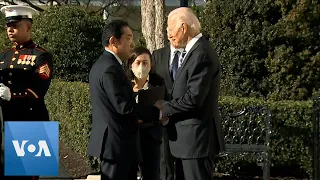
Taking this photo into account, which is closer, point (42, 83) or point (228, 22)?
point (42, 83)

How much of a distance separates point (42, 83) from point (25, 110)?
0.27 m

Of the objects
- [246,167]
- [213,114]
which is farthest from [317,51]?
[213,114]

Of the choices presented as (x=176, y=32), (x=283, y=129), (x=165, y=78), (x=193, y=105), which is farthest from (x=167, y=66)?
(x=283, y=129)

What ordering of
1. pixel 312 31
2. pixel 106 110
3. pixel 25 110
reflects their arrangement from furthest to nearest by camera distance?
pixel 312 31 → pixel 25 110 → pixel 106 110

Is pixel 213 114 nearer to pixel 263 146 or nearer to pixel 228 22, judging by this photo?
pixel 263 146

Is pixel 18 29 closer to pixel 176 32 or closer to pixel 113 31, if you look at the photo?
pixel 113 31

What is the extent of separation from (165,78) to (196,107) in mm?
989

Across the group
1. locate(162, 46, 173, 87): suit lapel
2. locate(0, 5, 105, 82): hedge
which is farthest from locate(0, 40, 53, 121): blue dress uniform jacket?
locate(0, 5, 105, 82): hedge

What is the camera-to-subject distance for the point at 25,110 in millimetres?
4828

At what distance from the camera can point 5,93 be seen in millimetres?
4527

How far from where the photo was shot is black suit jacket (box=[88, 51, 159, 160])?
433 cm

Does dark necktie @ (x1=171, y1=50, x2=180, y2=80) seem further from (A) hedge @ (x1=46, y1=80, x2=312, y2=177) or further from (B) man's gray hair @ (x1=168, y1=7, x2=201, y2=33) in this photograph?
(A) hedge @ (x1=46, y1=80, x2=312, y2=177)

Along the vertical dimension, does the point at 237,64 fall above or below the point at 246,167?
above

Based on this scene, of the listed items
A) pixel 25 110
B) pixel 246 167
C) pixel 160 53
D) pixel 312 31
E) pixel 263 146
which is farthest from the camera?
pixel 312 31
